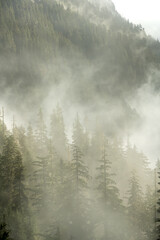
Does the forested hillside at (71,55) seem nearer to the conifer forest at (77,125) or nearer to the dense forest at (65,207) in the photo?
the conifer forest at (77,125)

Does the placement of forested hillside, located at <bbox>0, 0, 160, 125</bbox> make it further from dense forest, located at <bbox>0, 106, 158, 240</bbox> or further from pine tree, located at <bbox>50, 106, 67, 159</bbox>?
dense forest, located at <bbox>0, 106, 158, 240</bbox>

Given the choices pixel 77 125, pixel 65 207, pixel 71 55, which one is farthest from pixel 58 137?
pixel 71 55

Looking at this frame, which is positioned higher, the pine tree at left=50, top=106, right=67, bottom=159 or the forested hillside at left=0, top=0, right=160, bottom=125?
the forested hillside at left=0, top=0, right=160, bottom=125

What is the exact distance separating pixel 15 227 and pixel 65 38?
133 m

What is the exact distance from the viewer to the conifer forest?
3228cm

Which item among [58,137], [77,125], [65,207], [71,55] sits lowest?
[65,207]

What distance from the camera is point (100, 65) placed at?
151m

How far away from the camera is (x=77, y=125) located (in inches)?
2362

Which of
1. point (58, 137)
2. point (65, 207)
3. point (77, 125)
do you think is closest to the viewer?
point (65, 207)

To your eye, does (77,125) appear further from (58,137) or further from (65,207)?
(65,207)

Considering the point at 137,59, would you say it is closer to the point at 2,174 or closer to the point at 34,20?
the point at 34,20

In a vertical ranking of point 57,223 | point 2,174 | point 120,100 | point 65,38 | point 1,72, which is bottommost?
point 57,223

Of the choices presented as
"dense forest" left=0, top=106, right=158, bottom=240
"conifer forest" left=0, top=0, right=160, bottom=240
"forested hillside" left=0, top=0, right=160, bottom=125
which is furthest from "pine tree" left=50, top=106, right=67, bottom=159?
"forested hillside" left=0, top=0, right=160, bottom=125

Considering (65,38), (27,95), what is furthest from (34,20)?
(27,95)
